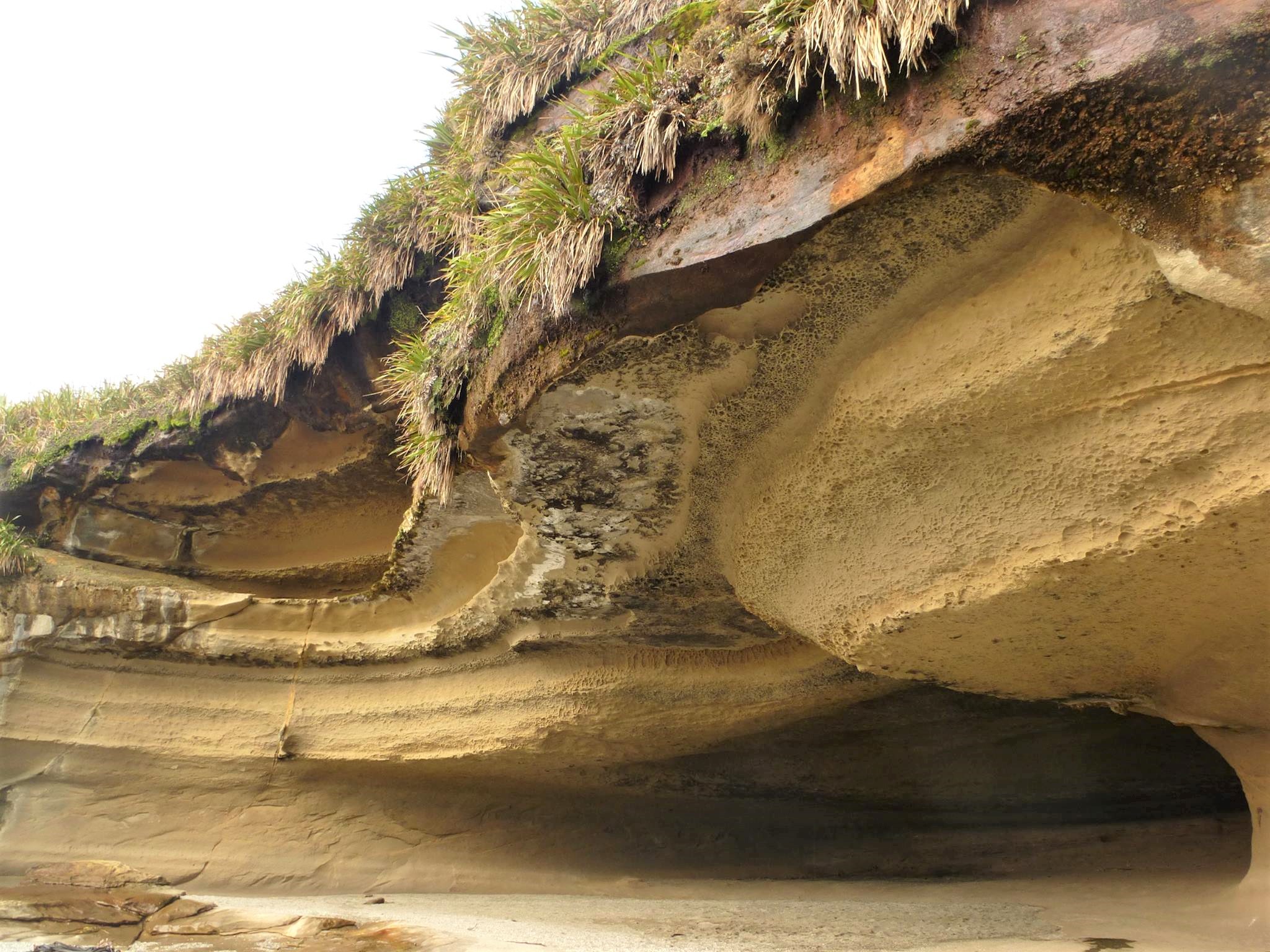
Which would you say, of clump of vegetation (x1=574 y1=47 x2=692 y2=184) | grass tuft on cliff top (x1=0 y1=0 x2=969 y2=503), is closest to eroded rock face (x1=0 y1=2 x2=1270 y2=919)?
grass tuft on cliff top (x1=0 y1=0 x2=969 y2=503)

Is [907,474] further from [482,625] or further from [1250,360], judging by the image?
[482,625]

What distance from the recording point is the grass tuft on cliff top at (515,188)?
243 centimetres

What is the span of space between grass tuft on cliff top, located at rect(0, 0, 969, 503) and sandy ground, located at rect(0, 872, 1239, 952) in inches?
76.6

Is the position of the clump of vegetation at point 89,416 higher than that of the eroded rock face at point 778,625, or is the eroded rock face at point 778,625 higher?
the clump of vegetation at point 89,416

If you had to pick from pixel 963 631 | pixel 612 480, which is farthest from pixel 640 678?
pixel 963 631

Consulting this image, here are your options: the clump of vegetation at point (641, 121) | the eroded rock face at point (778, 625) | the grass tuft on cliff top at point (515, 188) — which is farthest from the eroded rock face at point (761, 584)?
the clump of vegetation at point (641, 121)

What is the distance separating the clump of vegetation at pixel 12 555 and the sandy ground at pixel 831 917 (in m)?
2.16

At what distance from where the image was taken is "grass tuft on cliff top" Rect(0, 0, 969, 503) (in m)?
2.43

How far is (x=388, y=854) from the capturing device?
15.8ft

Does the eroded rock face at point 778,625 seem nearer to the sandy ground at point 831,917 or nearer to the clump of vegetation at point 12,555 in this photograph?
the clump of vegetation at point 12,555

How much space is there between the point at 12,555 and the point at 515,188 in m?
3.55

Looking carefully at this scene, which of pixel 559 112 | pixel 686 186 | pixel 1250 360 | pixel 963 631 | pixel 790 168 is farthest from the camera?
pixel 559 112

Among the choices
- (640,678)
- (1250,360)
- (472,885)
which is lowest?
(472,885)

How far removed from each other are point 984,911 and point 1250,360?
2.72 m
